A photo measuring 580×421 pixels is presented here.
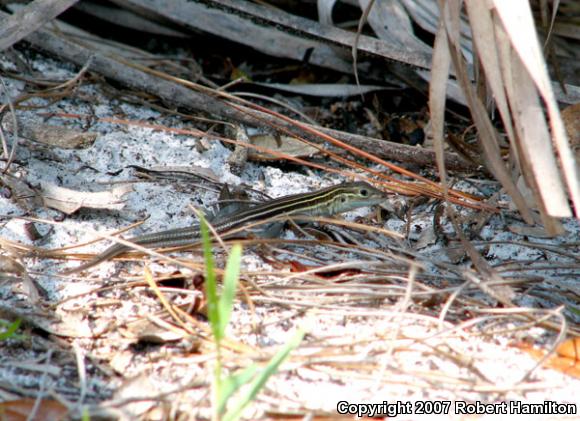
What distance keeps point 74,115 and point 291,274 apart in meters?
1.89

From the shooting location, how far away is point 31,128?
3.96m

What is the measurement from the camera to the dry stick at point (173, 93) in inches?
165

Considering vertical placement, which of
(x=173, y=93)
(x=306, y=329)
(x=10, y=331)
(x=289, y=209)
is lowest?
(x=10, y=331)

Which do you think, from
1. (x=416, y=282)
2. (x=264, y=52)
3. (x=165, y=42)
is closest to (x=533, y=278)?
(x=416, y=282)

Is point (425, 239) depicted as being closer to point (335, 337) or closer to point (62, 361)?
point (335, 337)

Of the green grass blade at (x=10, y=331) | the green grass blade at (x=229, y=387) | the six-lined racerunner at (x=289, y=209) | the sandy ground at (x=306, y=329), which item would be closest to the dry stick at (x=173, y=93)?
the six-lined racerunner at (x=289, y=209)

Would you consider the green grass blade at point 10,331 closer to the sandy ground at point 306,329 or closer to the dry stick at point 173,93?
the sandy ground at point 306,329

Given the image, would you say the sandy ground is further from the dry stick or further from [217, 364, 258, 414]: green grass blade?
the dry stick

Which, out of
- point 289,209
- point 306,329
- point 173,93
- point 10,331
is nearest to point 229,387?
point 306,329

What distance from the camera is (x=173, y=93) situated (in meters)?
4.36

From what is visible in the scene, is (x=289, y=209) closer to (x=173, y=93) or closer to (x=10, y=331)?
(x=173, y=93)

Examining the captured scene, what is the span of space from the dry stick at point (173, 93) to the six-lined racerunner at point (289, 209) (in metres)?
0.32

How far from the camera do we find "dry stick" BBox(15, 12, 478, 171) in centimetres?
419

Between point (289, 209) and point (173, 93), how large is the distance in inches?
43.9
